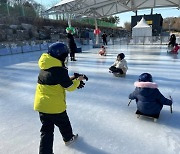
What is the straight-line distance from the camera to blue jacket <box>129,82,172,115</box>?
10.2 ft

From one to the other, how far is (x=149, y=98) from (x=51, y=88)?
1.52m

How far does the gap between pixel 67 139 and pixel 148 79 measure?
4.81 ft

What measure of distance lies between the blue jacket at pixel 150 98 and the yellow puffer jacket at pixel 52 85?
118 centimetres

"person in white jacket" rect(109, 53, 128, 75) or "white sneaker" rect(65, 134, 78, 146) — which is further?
"person in white jacket" rect(109, 53, 128, 75)

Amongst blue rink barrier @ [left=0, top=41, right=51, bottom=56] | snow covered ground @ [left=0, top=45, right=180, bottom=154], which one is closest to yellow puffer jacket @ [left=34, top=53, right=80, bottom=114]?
snow covered ground @ [left=0, top=45, right=180, bottom=154]

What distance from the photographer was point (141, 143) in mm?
2596

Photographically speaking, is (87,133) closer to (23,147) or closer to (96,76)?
(23,147)

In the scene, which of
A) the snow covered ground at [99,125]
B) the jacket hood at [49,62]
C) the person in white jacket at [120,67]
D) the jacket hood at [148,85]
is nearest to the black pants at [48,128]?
the snow covered ground at [99,125]

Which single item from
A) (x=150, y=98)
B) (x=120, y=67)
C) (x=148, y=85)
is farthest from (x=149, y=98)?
(x=120, y=67)

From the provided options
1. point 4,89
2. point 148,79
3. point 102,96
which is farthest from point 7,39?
point 148,79

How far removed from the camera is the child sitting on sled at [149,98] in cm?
309

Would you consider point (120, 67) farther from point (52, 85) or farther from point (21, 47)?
point (21, 47)

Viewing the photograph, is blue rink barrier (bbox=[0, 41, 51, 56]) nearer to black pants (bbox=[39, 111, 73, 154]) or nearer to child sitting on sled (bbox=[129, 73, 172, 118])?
child sitting on sled (bbox=[129, 73, 172, 118])

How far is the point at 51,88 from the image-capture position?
229cm
